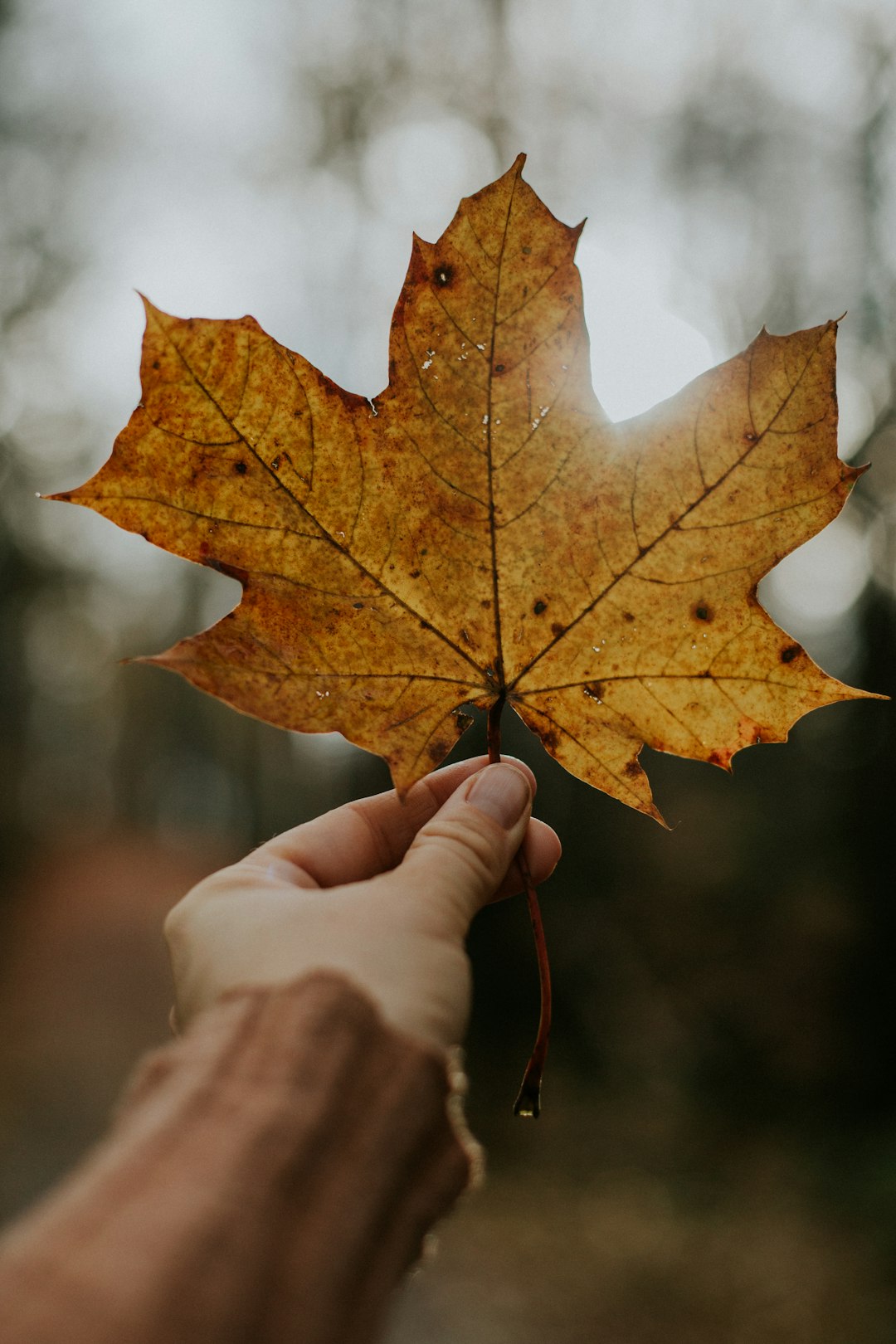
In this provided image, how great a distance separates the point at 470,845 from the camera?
1.51 metres

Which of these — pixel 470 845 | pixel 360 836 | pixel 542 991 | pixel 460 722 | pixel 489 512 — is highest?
pixel 489 512

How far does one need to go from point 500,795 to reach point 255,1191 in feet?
2.76

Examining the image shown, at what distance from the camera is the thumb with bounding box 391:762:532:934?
1.40m

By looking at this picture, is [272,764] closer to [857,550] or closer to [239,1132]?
[857,550]

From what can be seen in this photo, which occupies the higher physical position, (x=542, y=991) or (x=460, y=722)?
(x=460, y=722)

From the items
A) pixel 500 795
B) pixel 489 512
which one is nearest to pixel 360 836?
pixel 500 795

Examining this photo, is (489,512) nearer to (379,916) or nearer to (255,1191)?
(379,916)

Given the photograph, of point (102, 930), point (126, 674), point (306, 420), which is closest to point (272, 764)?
point (126, 674)

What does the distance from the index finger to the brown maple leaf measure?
1.00ft

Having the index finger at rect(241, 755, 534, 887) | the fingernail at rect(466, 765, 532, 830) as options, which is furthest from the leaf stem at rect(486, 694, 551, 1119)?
the index finger at rect(241, 755, 534, 887)

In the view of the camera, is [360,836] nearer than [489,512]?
No

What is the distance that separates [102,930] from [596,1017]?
35.6 feet

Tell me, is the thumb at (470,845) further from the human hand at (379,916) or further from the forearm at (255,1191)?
the forearm at (255,1191)

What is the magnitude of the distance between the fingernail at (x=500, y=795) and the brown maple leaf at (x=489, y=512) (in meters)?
0.14
